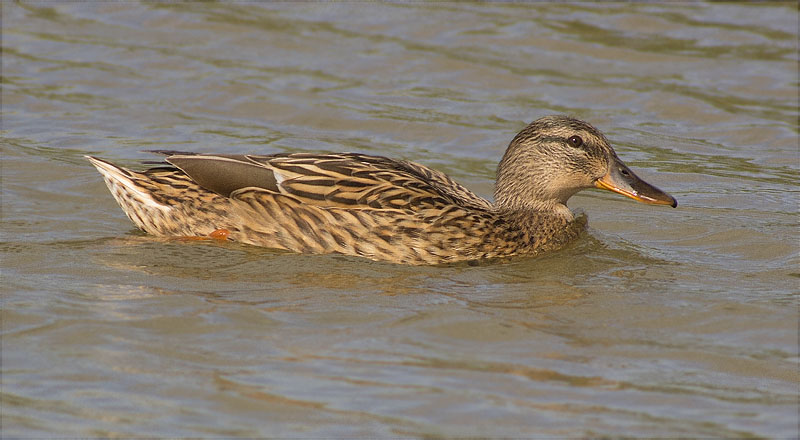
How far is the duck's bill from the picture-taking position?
30.3 ft

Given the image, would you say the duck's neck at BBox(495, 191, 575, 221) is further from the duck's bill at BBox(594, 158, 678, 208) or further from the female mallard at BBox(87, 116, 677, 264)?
the duck's bill at BBox(594, 158, 678, 208)

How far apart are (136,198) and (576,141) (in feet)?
10.9

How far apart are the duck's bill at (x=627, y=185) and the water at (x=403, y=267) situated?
466 mm

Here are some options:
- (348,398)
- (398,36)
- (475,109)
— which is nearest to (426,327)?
(348,398)

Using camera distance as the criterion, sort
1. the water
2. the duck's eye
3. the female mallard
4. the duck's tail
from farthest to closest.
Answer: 1. the duck's eye
2. the duck's tail
3. the female mallard
4. the water

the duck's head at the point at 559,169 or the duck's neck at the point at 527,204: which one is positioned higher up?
the duck's head at the point at 559,169

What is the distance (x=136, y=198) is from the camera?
923 cm

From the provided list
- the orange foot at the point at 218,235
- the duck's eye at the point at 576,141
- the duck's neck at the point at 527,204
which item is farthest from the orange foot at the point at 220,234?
the duck's eye at the point at 576,141

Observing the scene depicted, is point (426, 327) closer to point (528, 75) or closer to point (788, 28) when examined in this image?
point (528, 75)

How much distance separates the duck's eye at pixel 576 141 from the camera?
30.5 feet

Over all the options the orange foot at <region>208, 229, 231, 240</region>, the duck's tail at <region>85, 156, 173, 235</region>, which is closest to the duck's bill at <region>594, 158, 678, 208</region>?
the orange foot at <region>208, 229, 231, 240</region>

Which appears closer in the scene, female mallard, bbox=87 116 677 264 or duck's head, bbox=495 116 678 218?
female mallard, bbox=87 116 677 264

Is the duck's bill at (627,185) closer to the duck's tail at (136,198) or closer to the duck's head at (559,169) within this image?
the duck's head at (559,169)

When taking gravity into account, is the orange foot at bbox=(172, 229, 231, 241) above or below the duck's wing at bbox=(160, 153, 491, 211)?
below
